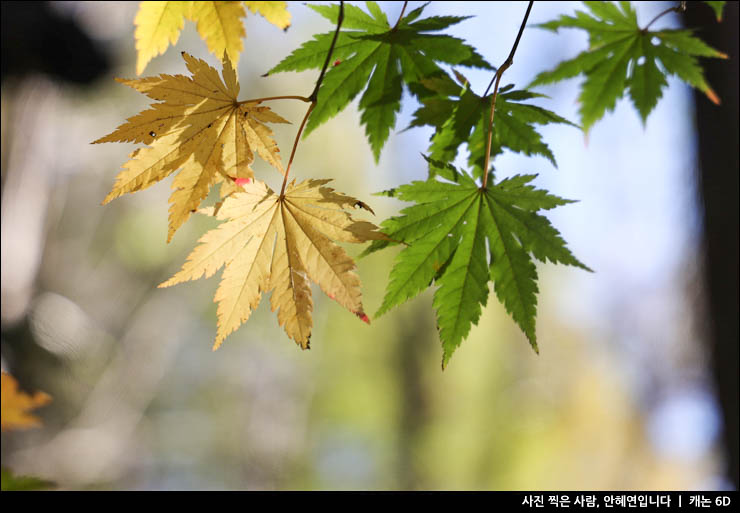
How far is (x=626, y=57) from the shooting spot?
0.91 metres

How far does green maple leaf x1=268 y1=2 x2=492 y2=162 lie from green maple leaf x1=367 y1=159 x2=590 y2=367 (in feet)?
0.44

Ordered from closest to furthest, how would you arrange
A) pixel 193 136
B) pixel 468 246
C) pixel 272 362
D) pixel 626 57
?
pixel 193 136 → pixel 468 246 → pixel 626 57 → pixel 272 362

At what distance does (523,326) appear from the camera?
57 cm

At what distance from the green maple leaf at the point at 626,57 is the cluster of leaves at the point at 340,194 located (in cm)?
32

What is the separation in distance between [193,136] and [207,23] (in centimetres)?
16

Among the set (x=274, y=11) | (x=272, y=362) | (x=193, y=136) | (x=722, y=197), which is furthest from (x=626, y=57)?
(x=272, y=362)

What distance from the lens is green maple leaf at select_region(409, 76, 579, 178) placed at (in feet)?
2.06

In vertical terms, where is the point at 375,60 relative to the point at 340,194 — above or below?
above

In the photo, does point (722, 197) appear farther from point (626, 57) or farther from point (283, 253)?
point (283, 253)

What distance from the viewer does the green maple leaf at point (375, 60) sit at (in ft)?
2.08

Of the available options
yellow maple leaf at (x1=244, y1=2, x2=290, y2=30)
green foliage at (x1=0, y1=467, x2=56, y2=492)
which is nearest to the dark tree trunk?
yellow maple leaf at (x1=244, y1=2, x2=290, y2=30)

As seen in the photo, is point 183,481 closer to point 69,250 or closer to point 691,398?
point 69,250

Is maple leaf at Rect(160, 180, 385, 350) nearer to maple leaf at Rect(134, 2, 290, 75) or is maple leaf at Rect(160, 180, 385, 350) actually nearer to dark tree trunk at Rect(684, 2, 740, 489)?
maple leaf at Rect(134, 2, 290, 75)

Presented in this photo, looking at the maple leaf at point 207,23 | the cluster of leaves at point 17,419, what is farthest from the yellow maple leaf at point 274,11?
the cluster of leaves at point 17,419
